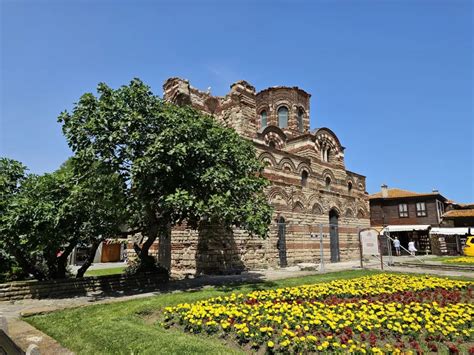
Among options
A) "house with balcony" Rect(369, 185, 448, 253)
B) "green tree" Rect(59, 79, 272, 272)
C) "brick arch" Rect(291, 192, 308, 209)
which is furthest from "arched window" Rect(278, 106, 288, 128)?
"green tree" Rect(59, 79, 272, 272)

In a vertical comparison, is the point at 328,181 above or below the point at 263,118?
below

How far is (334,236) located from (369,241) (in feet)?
24.5

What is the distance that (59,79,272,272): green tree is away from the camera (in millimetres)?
9523

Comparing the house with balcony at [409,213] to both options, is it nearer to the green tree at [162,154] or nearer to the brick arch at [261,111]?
the brick arch at [261,111]

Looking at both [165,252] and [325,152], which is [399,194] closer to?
[325,152]

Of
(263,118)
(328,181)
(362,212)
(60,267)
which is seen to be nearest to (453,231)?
(362,212)

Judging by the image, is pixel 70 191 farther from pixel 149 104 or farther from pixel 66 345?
pixel 66 345

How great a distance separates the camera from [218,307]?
22.9 ft

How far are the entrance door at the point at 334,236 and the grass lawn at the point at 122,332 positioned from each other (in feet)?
53.5

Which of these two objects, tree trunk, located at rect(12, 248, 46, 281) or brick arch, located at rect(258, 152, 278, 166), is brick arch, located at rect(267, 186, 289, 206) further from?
tree trunk, located at rect(12, 248, 46, 281)

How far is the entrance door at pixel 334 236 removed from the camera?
74.5 feet

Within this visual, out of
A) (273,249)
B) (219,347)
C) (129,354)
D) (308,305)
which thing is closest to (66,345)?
(129,354)

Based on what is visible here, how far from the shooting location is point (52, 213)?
955 centimetres

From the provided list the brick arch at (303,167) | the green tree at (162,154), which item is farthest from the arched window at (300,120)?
the green tree at (162,154)
